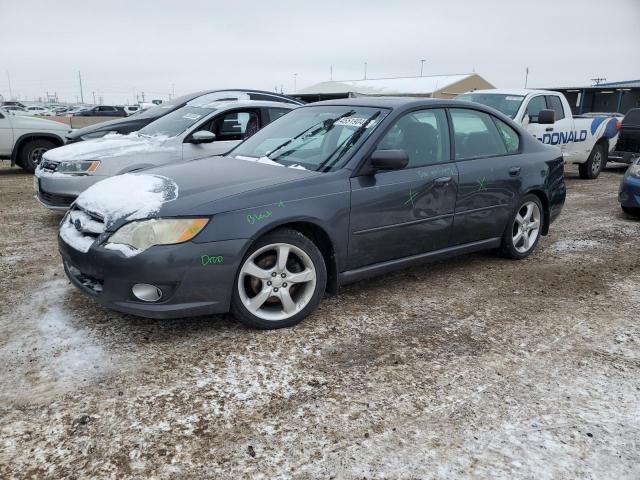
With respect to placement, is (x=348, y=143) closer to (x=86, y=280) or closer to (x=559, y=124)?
(x=86, y=280)

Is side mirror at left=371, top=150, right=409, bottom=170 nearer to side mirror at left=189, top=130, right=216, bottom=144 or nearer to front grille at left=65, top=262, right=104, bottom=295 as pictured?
front grille at left=65, top=262, right=104, bottom=295

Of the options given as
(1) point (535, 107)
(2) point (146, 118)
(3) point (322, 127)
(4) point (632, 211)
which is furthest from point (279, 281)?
(1) point (535, 107)

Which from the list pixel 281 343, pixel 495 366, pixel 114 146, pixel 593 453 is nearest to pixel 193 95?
pixel 114 146

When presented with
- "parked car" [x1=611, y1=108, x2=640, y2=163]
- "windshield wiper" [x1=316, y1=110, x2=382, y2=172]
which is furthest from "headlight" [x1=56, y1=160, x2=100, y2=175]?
"parked car" [x1=611, y1=108, x2=640, y2=163]

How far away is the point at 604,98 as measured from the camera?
101ft

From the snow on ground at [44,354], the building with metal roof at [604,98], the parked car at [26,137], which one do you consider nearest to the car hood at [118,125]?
the parked car at [26,137]

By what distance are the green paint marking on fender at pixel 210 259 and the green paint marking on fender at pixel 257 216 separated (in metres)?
0.29

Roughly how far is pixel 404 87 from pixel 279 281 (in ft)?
143

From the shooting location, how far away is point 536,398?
9.05 ft

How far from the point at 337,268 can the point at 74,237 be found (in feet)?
5.79

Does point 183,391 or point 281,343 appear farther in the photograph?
point 281,343

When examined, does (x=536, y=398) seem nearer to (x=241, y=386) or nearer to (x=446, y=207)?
(x=241, y=386)

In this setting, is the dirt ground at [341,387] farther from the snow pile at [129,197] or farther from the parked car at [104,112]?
the parked car at [104,112]

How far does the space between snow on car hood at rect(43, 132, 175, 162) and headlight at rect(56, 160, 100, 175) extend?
5 cm
